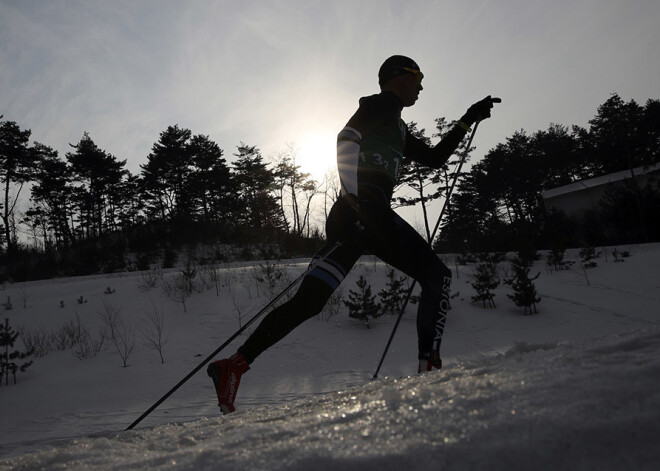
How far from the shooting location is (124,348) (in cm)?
560

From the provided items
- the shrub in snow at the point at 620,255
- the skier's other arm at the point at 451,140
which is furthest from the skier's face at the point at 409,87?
the shrub in snow at the point at 620,255

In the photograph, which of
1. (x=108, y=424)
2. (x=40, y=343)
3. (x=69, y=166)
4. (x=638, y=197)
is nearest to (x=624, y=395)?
(x=108, y=424)

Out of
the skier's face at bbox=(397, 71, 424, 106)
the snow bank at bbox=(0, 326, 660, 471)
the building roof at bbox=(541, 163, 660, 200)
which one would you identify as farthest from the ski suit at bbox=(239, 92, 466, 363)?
the building roof at bbox=(541, 163, 660, 200)

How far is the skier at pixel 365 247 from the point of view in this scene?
2064 millimetres

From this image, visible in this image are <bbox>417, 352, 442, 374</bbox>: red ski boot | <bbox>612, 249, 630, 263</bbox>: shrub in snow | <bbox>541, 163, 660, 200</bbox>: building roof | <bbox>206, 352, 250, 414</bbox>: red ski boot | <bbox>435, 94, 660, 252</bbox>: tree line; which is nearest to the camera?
<bbox>206, 352, 250, 414</bbox>: red ski boot

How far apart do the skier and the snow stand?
0.30 m

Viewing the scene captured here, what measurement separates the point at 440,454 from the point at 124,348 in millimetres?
6114

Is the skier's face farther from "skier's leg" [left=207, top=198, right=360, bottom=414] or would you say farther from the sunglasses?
"skier's leg" [left=207, top=198, right=360, bottom=414]

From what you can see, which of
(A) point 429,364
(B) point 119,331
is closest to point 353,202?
(A) point 429,364

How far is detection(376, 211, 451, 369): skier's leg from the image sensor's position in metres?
2.16

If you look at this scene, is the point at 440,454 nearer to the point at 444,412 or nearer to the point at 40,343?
the point at 444,412

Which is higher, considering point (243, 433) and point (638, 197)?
point (638, 197)

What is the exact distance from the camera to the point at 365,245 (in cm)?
226

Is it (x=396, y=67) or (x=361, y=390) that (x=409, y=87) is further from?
(x=361, y=390)
